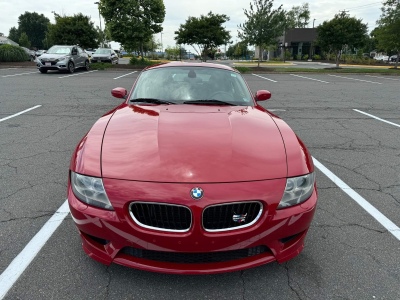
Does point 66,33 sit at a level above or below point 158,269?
above

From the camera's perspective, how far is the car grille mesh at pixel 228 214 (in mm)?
1744

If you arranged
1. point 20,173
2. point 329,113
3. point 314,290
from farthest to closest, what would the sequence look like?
point 329,113, point 20,173, point 314,290

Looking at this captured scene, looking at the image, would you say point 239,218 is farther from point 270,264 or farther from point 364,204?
point 364,204

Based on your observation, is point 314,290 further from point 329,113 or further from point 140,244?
point 329,113

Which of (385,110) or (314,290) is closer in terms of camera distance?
(314,290)

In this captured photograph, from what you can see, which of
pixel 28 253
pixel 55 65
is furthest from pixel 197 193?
pixel 55 65

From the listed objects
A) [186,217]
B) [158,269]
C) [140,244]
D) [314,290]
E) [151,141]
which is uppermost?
[151,141]

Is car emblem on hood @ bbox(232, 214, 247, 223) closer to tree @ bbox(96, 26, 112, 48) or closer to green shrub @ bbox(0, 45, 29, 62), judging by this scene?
tree @ bbox(96, 26, 112, 48)

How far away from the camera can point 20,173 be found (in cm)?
367

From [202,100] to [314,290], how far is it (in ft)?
6.57

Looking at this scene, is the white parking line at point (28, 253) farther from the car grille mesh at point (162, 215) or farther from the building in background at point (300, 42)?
the building in background at point (300, 42)

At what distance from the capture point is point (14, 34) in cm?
9150

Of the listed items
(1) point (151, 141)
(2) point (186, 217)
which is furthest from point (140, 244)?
(1) point (151, 141)

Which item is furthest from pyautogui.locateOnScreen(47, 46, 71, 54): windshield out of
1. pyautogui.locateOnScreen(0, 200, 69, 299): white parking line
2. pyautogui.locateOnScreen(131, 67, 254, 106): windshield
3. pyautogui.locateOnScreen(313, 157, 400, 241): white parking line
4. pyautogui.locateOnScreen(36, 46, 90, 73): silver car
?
pyautogui.locateOnScreen(313, 157, 400, 241): white parking line
